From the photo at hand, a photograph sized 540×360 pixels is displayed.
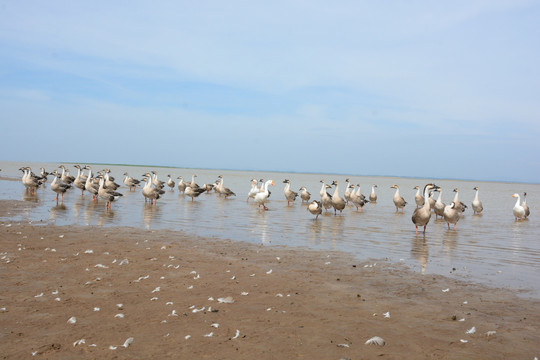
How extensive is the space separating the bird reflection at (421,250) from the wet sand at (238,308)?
4.67 ft

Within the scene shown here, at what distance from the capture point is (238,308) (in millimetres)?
8359

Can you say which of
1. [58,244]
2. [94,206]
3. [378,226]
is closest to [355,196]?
[378,226]

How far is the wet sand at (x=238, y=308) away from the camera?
6570mm

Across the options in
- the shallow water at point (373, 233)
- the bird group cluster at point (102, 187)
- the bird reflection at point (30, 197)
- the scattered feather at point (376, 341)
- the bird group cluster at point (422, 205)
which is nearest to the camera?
the scattered feather at point (376, 341)

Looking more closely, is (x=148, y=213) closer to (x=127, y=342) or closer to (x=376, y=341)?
(x=127, y=342)

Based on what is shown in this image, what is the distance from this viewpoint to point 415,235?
20.6m

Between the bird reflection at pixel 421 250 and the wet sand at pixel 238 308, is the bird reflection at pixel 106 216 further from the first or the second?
the bird reflection at pixel 421 250

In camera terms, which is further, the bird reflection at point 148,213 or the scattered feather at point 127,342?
the bird reflection at point 148,213

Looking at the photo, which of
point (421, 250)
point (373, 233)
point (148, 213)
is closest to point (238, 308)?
point (421, 250)

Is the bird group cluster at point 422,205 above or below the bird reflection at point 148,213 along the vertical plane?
above

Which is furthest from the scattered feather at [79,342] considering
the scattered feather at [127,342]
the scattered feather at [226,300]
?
the scattered feather at [226,300]

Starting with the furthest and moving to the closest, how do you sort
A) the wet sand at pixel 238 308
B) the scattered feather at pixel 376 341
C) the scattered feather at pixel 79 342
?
the scattered feather at pixel 376 341 < the wet sand at pixel 238 308 < the scattered feather at pixel 79 342

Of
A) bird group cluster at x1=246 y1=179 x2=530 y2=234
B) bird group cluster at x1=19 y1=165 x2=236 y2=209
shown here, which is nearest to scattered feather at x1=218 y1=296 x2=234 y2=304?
bird group cluster at x1=246 y1=179 x2=530 y2=234

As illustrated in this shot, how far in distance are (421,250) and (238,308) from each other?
33.7ft
